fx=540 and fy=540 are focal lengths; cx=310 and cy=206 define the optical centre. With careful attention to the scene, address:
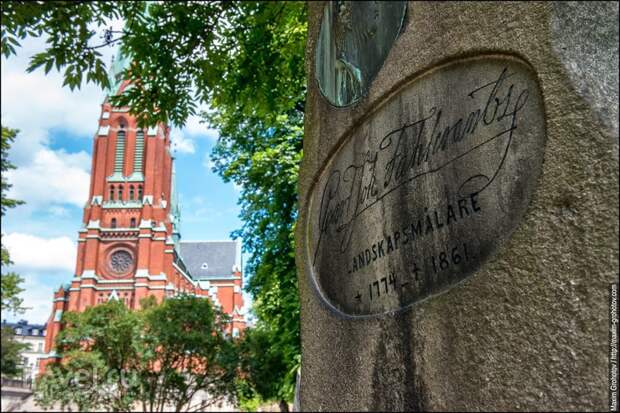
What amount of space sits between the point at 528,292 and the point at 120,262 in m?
52.6

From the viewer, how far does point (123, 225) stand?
5138 centimetres

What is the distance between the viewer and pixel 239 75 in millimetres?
5988

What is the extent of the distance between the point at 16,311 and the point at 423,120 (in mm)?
21438

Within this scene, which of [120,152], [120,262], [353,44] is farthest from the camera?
[120,152]

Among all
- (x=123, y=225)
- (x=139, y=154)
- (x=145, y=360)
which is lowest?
(x=145, y=360)

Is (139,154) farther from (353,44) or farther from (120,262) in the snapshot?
(353,44)

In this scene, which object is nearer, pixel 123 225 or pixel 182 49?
pixel 182 49

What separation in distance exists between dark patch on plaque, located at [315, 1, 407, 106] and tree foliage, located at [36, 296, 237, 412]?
68.3 feet

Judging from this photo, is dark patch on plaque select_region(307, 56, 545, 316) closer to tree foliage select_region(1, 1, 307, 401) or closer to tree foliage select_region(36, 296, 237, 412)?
tree foliage select_region(1, 1, 307, 401)
